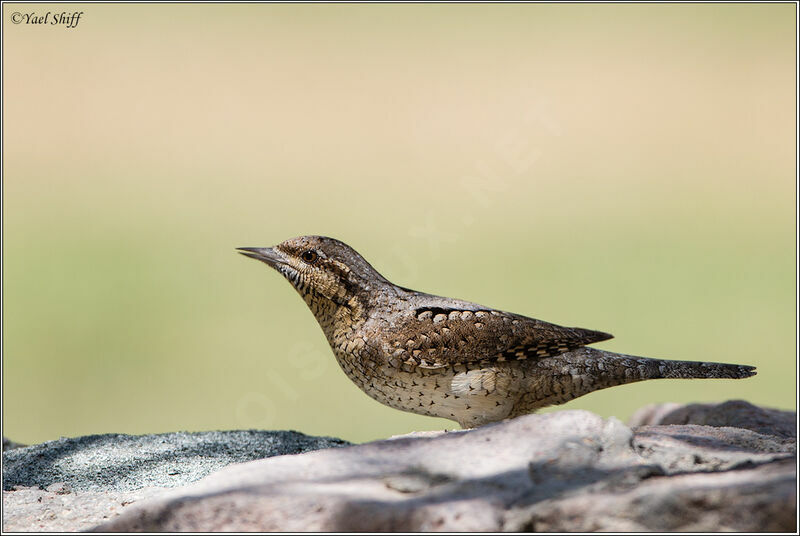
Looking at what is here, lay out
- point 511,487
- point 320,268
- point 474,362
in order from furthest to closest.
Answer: point 320,268
point 474,362
point 511,487

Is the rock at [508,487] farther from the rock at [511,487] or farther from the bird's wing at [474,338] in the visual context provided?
the bird's wing at [474,338]

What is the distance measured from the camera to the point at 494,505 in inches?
99.0

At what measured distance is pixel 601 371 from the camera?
445 centimetres

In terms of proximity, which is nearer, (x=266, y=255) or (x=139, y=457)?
(x=139, y=457)

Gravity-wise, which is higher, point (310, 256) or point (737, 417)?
point (310, 256)

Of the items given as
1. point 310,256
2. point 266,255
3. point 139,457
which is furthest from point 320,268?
point 139,457

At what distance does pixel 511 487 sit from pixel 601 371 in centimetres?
195

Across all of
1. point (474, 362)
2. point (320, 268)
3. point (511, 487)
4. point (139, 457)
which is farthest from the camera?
point (320, 268)

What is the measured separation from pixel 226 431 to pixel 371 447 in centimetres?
246

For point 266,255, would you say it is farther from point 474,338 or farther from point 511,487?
point 511,487

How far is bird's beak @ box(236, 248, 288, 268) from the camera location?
4839 millimetres

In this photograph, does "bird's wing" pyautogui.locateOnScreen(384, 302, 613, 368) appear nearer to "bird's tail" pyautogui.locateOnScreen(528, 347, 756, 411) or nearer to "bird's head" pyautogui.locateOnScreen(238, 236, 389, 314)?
"bird's tail" pyautogui.locateOnScreen(528, 347, 756, 411)

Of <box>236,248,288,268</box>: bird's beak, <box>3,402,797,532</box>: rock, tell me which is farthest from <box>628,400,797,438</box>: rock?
<box>236,248,288,268</box>: bird's beak

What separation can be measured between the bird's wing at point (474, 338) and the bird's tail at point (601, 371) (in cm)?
8
